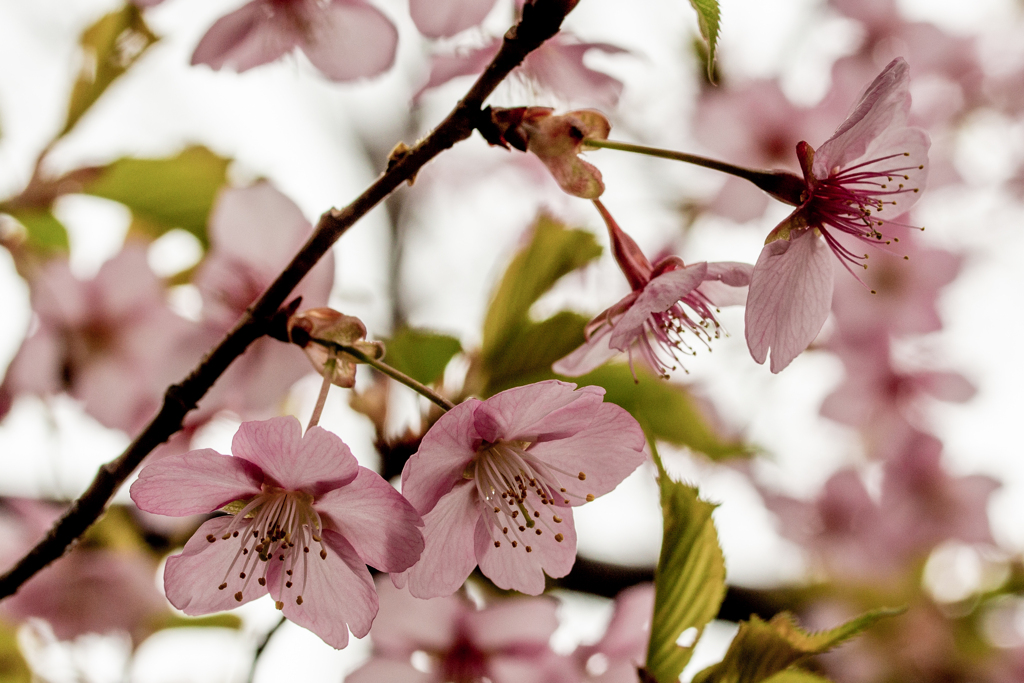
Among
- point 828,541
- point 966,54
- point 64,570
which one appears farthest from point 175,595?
point 966,54

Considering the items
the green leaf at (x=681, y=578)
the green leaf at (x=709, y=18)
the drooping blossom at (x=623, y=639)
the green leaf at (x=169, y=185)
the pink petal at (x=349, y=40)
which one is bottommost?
the drooping blossom at (x=623, y=639)

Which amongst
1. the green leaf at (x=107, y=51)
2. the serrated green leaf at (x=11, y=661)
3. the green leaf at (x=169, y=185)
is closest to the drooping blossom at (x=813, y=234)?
the green leaf at (x=169, y=185)

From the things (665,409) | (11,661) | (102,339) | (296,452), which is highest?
(296,452)

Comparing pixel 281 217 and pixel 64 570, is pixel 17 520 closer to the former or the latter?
pixel 64 570

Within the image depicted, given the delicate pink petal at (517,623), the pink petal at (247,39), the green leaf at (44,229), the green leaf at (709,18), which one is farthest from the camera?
the green leaf at (44,229)

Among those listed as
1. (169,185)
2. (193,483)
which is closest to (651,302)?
(193,483)

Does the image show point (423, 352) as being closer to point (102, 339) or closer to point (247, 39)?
point (247, 39)

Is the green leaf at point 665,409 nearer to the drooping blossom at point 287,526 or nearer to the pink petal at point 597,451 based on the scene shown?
the pink petal at point 597,451
